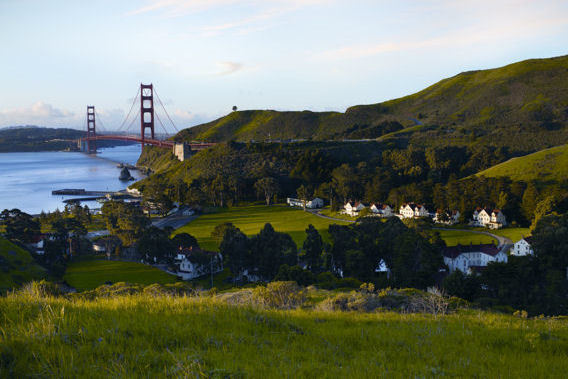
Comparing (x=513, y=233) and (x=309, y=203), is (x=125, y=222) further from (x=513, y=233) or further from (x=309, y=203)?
(x=513, y=233)

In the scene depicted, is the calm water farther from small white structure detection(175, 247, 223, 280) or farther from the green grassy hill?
the green grassy hill

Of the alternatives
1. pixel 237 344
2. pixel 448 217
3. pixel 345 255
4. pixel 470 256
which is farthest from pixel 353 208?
pixel 237 344

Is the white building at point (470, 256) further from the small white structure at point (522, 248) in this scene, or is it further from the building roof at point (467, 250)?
the small white structure at point (522, 248)

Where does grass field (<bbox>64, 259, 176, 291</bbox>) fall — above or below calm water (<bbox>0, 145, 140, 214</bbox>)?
below

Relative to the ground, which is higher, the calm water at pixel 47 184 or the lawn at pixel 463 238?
the calm water at pixel 47 184

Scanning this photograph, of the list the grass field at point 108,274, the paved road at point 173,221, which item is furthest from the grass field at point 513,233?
the paved road at point 173,221

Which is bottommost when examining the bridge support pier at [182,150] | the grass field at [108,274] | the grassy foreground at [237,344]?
the grass field at [108,274]

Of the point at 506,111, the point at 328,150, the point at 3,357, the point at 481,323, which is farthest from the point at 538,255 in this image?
the point at 506,111

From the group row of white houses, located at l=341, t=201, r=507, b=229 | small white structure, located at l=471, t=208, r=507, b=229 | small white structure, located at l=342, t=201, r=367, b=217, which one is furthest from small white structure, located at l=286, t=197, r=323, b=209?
small white structure, located at l=471, t=208, r=507, b=229
